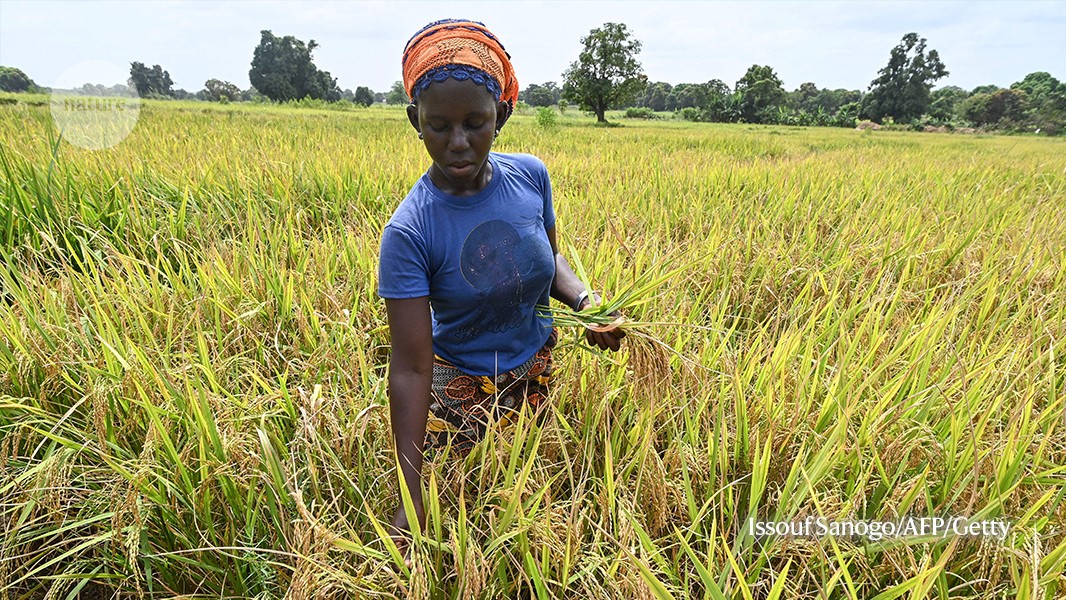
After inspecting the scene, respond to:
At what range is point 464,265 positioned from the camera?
3.69 feet

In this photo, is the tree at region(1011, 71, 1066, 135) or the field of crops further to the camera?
the tree at region(1011, 71, 1066, 135)

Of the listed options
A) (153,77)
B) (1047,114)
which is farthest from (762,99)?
(153,77)

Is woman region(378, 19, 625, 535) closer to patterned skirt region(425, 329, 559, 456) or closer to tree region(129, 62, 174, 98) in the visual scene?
patterned skirt region(425, 329, 559, 456)

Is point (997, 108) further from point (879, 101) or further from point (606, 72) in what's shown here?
point (606, 72)

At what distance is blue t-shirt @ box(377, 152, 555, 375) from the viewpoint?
103 cm

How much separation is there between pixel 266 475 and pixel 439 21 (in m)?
1.04

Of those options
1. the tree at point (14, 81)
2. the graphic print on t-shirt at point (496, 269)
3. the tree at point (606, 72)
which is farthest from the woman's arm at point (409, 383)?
the tree at point (14, 81)

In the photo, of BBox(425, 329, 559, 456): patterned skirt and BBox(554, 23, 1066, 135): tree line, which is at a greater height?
BBox(554, 23, 1066, 135): tree line

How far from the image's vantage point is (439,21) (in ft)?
3.52

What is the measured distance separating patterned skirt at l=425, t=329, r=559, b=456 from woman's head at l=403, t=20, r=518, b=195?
50cm

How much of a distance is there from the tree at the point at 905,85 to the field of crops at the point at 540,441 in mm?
60225

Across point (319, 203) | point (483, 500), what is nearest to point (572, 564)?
point (483, 500)

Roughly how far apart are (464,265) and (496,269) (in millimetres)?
76

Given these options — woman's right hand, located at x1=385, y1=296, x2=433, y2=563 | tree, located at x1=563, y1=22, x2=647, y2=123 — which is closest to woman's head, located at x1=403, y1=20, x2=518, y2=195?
woman's right hand, located at x1=385, y1=296, x2=433, y2=563
